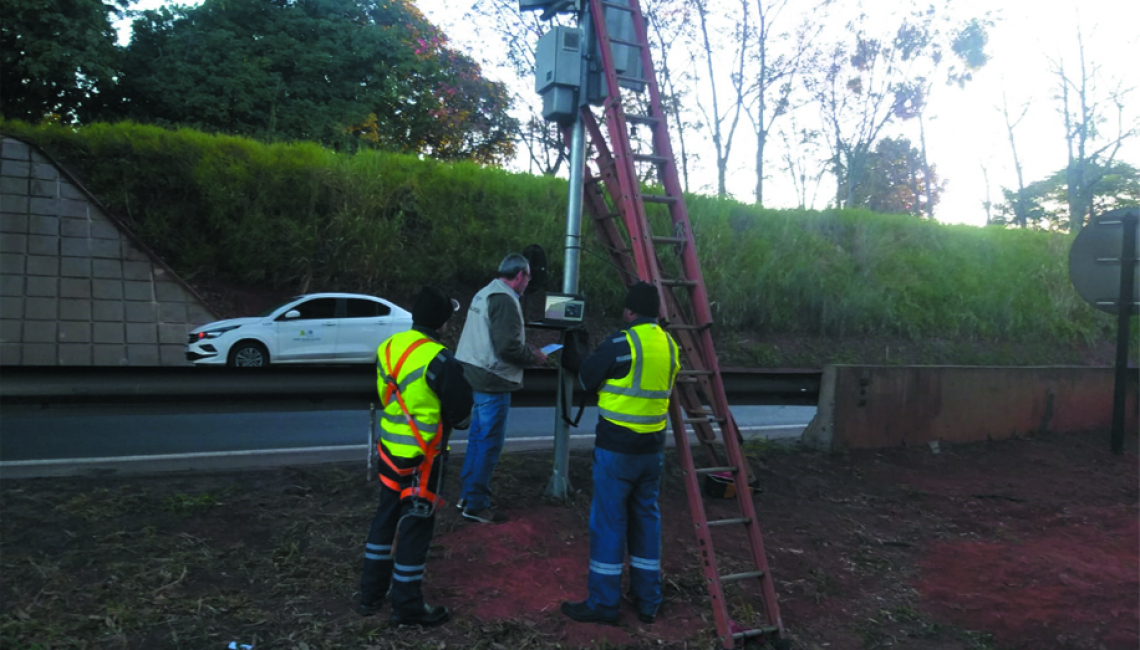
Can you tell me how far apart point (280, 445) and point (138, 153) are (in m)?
12.0

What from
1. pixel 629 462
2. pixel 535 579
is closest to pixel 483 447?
pixel 535 579

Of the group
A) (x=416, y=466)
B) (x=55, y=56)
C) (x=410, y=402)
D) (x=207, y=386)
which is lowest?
(x=416, y=466)

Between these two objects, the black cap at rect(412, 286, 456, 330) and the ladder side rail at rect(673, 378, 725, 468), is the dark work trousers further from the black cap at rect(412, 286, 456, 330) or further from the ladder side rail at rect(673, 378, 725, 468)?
the ladder side rail at rect(673, 378, 725, 468)

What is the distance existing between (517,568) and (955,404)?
19.4ft

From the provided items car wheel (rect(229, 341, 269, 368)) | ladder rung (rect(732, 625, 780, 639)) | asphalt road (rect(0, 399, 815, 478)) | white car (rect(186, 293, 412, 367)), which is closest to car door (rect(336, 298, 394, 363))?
white car (rect(186, 293, 412, 367))

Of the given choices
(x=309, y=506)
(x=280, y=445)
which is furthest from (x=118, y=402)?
(x=280, y=445)

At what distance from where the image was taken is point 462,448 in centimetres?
787

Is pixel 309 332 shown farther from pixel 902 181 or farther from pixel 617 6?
pixel 902 181

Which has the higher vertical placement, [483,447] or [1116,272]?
[1116,272]

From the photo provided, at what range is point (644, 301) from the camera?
4.83 m

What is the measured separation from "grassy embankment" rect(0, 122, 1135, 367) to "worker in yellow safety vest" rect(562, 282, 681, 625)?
44.4ft

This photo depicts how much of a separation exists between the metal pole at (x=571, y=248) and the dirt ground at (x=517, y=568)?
A: 0.82 feet

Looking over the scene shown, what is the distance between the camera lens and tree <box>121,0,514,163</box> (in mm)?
21062

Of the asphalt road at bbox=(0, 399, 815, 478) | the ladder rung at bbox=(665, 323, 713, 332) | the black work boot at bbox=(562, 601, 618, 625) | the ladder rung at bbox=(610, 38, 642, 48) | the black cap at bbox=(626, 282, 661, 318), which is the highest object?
the ladder rung at bbox=(610, 38, 642, 48)
